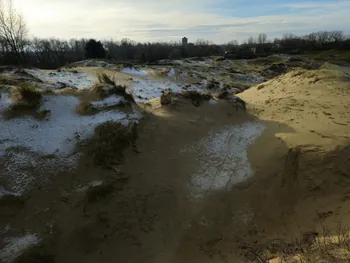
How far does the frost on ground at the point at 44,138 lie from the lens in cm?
681

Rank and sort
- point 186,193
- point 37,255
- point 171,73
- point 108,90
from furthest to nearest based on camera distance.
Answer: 1. point 171,73
2. point 108,90
3. point 186,193
4. point 37,255

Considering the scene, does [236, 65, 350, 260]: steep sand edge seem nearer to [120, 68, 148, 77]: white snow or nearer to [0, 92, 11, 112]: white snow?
[0, 92, 11, 112]: white snow

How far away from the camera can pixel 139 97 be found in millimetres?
17562

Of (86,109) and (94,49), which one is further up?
(94,49)

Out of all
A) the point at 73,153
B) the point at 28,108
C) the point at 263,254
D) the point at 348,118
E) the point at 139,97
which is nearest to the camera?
the point at 263,254

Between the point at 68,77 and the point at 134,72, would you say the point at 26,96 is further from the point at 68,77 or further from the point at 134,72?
the point at 134,72

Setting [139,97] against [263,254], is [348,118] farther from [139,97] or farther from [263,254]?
[139,97]

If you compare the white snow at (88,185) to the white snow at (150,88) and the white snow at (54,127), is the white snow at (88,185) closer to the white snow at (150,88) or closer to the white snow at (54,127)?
the white snow at (54,127)

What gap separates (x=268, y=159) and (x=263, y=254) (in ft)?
11.5

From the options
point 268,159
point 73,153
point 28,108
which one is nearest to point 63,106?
point 28,108

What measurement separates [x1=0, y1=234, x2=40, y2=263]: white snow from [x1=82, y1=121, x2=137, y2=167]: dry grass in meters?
2.37

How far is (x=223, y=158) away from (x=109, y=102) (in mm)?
4267

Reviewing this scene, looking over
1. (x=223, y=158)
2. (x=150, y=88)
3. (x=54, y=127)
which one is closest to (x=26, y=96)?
(x=54, y=127)

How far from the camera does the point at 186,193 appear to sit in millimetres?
7523
